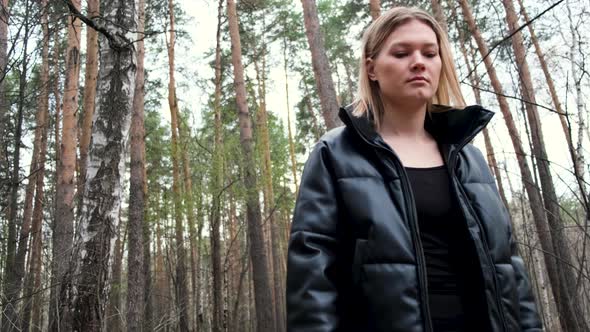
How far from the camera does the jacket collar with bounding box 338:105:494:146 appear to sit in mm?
1580

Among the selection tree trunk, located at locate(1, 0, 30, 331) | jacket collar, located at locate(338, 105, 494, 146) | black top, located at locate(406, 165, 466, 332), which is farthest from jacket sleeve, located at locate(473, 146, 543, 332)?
tree trunk, located at locate(1, 0, 30, 331)

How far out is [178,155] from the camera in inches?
453

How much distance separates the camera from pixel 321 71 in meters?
6.92

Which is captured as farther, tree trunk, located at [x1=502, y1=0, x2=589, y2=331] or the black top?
tree trunk, located at [x1=502, y1=0, x2=589, y2=331]

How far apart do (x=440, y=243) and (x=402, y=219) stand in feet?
0.52

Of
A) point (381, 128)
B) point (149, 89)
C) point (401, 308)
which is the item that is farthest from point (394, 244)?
point (149, 89)

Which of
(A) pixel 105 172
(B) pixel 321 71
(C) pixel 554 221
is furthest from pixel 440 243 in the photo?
(B) pixel 321 71

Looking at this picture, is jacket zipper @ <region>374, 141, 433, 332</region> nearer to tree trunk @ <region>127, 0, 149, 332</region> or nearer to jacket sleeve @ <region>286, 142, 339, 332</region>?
jacket sleeve @ <region>286, 142, 339, 332</region>

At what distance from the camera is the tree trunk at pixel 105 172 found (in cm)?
368

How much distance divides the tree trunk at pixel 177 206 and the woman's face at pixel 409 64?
811 centimetres

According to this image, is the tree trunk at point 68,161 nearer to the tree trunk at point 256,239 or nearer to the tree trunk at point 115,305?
the tree trunk at point 115,305

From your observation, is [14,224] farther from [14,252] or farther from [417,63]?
[417,63]

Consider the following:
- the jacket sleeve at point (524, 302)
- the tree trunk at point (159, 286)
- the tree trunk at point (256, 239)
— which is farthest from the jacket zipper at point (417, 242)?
the tree trunk at point (256, 239)

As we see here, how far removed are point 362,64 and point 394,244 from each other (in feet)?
2.33
